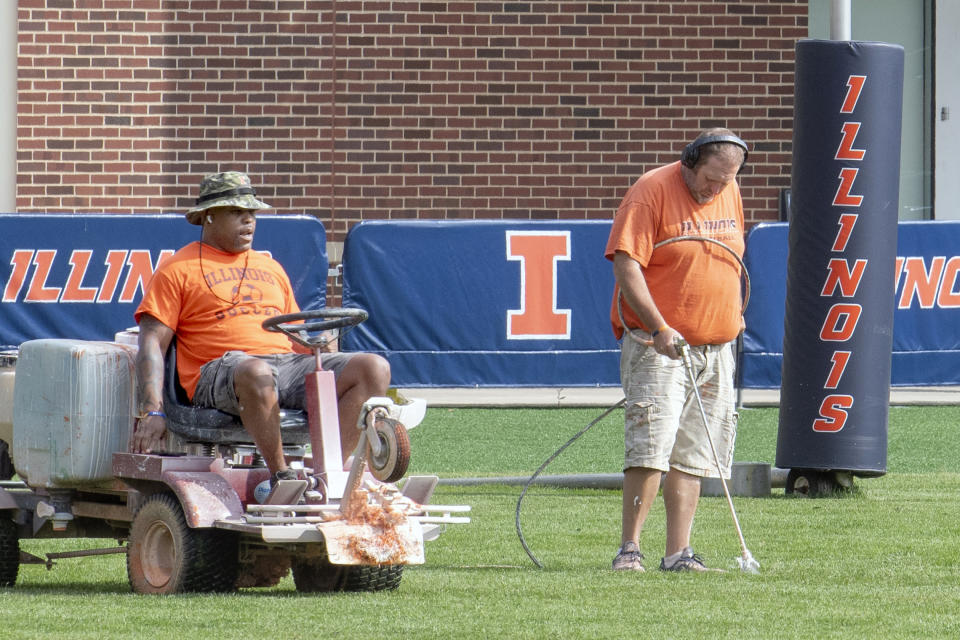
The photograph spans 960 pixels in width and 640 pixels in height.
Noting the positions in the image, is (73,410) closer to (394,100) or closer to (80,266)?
(80,266)

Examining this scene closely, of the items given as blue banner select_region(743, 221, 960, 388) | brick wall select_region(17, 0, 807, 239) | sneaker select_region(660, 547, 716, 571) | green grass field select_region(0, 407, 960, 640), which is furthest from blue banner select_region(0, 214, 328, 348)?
sneaker select_region(660, 547, 716, 571)

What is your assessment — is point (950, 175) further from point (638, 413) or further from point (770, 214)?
point (638, 413)

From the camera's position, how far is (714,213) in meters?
6.72

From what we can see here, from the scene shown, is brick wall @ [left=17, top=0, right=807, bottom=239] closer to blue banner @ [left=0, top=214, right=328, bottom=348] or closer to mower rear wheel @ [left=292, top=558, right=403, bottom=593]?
blue banner @ [left=0, top=214, right=328, bottom=348]

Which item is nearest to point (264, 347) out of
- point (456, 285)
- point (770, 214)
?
point (456, 285)

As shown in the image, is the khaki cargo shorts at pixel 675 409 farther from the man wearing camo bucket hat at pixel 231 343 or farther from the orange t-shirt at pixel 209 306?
the orange t-shirt at pixel 209 306

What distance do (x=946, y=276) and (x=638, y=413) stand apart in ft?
27.1

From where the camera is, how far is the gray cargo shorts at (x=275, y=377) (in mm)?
6109

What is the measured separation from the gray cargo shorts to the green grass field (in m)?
0.65

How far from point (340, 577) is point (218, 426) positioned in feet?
2.19

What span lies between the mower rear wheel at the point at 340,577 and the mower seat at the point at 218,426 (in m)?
0.44

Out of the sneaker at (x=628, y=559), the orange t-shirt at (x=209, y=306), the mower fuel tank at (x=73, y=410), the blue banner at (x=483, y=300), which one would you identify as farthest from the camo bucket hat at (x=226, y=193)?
the blue banner at (x=483, y=300)

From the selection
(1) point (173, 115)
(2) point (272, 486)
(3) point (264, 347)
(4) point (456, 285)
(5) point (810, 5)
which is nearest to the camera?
(2) point (272, 486)

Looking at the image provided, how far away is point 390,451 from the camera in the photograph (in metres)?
5.69
